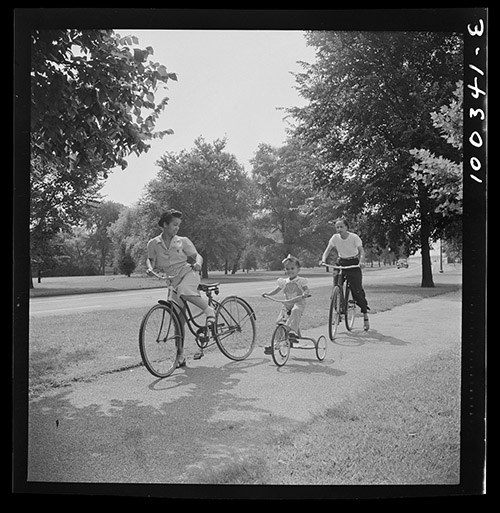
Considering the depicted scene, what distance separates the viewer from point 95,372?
3.38 meters

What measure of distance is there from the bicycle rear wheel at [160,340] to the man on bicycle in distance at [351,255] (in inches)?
49.6

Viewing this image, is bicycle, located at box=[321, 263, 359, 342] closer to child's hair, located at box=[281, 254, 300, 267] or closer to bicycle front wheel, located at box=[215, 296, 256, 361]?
child's hair, located at box=[281, 254, 300, 267]

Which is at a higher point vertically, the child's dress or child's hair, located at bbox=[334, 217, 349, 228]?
child's hair, located at bbox=[334, 217, 349, 228]

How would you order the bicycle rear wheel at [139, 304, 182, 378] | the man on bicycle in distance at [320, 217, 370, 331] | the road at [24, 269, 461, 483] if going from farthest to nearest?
the man on bicycle in distance at [320, 217, 370, 331], the bicycle rear wheel at [139, 304, 182, 378], the road at [24, 269, 461, 483]

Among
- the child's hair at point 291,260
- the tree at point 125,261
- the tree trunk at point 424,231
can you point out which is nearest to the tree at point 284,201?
the child's hair at point 291,260

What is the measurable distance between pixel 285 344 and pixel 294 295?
35 centimetres

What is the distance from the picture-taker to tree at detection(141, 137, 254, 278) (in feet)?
11.4

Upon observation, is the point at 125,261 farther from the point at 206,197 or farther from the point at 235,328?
the point at 235,328

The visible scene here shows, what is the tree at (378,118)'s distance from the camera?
3396 mm

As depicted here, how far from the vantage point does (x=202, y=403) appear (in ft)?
10.8

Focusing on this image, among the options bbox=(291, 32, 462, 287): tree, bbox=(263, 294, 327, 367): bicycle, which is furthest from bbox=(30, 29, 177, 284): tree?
bbox=(263, 294, 327, 367): bicycle

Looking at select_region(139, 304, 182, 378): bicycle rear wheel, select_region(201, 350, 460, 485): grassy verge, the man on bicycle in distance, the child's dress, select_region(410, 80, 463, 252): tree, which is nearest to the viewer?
select_region(201, 350, 460, 485): grassy verge

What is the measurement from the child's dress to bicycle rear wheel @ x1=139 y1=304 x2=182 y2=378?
0.76 meters

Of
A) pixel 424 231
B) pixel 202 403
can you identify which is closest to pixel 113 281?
pixel 202 403
